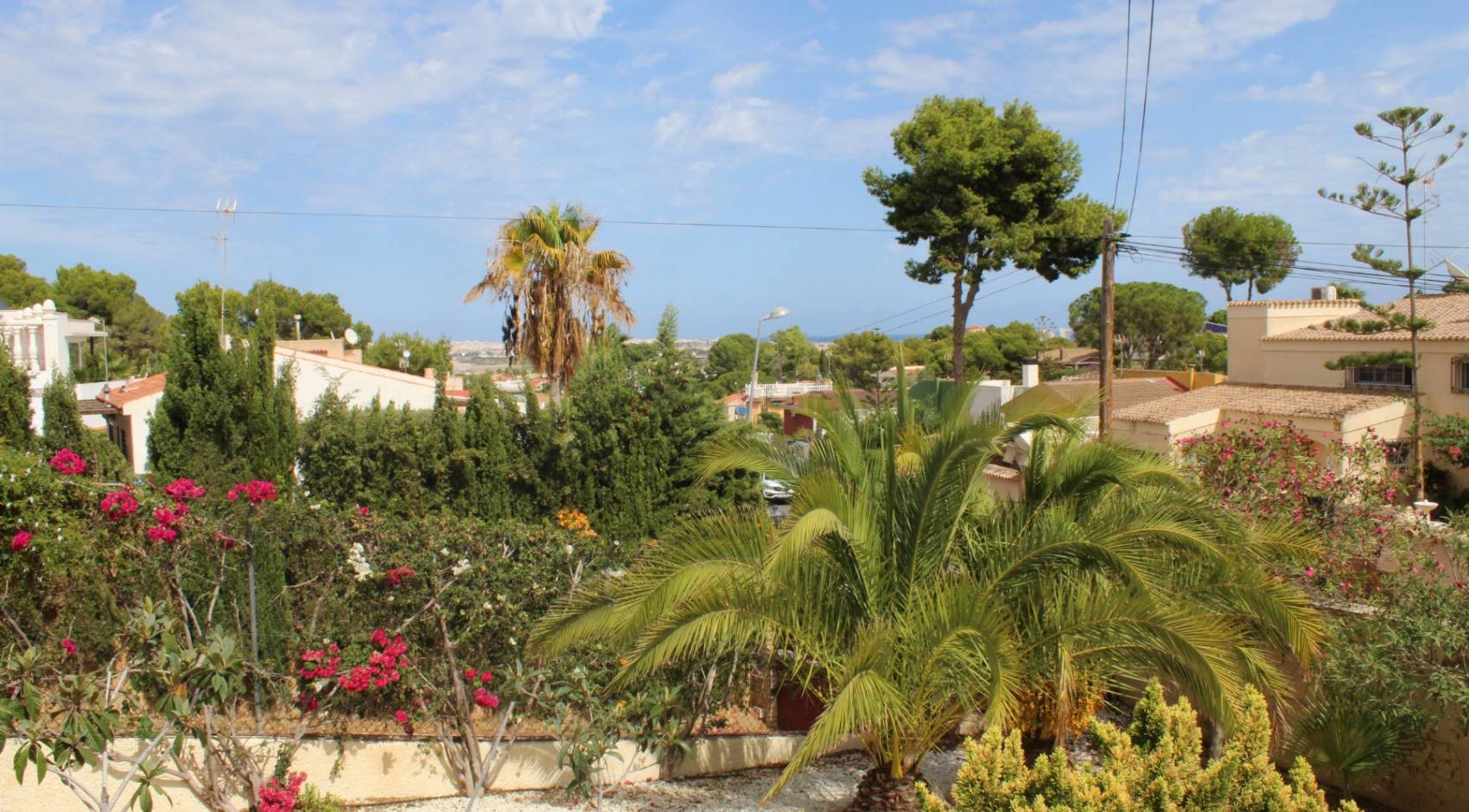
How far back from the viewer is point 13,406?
10016 mm

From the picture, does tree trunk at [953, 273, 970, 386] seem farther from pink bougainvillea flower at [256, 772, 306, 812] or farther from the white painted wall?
pink bougainvillea flower at [256, 772, 306, 812]

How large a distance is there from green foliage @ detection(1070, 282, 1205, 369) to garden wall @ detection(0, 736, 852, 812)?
4903cm

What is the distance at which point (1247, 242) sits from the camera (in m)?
44.3

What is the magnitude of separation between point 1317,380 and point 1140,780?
2415cm

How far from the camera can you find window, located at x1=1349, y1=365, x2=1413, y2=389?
76.4 ft

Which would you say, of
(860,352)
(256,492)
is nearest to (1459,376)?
(256,492)

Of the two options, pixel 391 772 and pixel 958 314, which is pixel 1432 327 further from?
pixel 391 772

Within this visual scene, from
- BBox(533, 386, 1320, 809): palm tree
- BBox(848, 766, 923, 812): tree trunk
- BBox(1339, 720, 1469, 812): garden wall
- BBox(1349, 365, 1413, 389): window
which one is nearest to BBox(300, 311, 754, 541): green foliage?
BBox(533, 386, 1320, 809): palm tree

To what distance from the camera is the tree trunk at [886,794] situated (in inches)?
251

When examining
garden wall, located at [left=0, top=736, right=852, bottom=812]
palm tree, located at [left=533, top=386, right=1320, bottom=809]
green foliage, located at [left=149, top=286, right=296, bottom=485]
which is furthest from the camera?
green foliage, located at [left=149, top=286, right=296, bottom=485]

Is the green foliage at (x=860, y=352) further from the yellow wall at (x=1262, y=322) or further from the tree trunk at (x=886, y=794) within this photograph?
the tree trunk at (x=886, y=794)

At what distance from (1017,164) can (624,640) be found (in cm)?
2113

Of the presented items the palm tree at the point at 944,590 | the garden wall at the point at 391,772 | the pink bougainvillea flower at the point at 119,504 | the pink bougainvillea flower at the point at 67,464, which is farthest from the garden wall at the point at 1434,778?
the pink bougainvillea flower at the point at 67,464

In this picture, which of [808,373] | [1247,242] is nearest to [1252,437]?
[1247,242]
